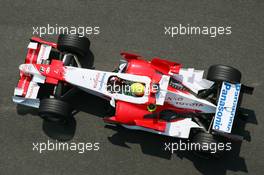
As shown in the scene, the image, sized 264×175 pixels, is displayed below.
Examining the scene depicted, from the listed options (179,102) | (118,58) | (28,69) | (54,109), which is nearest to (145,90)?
(179,102)

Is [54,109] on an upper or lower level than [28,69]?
lower

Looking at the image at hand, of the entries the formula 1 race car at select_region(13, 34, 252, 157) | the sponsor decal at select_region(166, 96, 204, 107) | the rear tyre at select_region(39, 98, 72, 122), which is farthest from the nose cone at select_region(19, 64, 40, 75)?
the sponsor decal at select_region(166, 96, 204, 107)

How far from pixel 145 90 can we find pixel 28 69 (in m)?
2.03

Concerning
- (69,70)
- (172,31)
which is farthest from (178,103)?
(69,70)

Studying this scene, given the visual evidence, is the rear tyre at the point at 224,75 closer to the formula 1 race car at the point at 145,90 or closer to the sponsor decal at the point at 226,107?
the formula 1 race car at the point at 145,90

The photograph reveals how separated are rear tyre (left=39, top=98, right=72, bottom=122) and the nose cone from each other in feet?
1.70

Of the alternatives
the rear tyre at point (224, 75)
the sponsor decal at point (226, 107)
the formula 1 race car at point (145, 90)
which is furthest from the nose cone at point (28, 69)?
the sponsor decal at point (226, 107)

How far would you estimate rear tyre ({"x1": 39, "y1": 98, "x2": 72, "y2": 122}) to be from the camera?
4.88 m

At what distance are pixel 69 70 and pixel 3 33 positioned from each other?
1.72 meters

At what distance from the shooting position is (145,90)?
4.63 metres

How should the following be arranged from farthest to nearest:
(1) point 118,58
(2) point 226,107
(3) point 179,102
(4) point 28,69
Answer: (1) point 118,58
(4) point 28,69
(3) point 179,102
(2) point 226,107

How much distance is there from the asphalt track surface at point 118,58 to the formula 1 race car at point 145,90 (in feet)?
1.48

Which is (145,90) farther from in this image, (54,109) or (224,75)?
(54,109)

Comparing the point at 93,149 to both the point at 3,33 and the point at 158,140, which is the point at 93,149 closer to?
the point at 158,140
